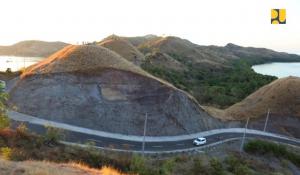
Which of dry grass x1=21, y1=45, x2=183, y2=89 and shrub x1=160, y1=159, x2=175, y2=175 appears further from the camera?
dry grass x1=21, y1=45, x2=183, y2=89

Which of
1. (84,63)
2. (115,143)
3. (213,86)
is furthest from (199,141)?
(213,86)

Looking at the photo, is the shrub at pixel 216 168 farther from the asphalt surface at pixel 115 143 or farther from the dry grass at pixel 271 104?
the dry grass at pixel 271 104

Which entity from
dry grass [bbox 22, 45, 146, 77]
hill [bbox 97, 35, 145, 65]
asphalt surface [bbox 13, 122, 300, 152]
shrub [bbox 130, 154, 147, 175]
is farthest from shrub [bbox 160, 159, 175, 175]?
hill [bbox 97, 35, 145, 65]

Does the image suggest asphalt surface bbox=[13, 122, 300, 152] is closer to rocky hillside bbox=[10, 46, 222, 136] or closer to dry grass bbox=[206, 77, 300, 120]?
rocky hillside bbox=[10, 46, 222, 136]

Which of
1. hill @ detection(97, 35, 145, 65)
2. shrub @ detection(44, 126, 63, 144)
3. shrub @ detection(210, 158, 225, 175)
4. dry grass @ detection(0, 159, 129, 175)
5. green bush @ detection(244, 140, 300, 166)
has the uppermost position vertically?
Answer: hill @ detection(97, 35, 145, 65)

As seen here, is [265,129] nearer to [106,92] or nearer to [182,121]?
[182,121]

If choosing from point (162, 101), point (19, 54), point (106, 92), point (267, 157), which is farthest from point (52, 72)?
point (19, 54)

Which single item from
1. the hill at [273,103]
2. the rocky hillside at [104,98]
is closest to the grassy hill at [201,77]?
the hill at [273,103]
